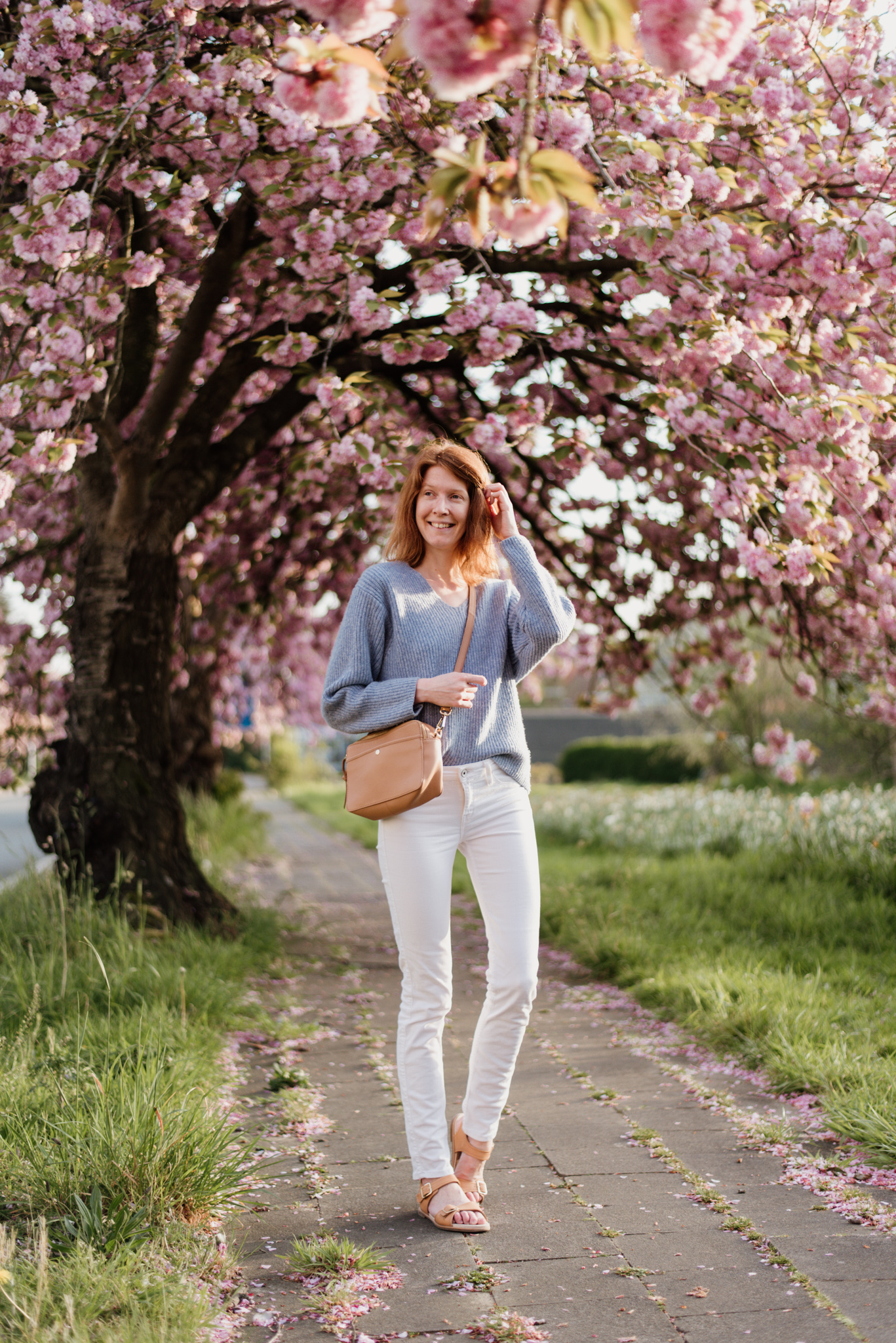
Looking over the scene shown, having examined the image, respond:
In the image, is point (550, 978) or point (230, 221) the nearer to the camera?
point (230, 221)

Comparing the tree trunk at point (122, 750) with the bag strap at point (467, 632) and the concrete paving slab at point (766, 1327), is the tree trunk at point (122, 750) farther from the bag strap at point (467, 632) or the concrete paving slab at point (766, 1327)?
the concrete paving slab at point (766, 1327)

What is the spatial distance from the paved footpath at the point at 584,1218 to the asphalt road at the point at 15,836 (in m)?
2.62

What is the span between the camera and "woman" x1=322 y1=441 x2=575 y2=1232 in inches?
107

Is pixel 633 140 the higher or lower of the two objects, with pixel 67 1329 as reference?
higher

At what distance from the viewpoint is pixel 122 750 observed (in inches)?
214

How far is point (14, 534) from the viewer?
6590 mm

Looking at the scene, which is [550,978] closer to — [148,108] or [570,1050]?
[570,1050]

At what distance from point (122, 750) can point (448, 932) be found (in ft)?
10.3

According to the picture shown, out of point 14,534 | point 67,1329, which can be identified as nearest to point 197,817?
point 14,534

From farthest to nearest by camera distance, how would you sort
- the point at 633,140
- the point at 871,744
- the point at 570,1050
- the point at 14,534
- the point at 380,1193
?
the point at 871,744, the point at 14,534, the point at 570,1050, the point at 633,140, the point at 380,1193

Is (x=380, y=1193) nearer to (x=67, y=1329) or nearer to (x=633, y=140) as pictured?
(x=67, y=1329)

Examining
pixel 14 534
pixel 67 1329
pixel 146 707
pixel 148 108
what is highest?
pixel 148 108

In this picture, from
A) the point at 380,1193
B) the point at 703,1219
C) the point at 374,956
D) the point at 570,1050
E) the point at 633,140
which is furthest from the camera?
the point at 374,956

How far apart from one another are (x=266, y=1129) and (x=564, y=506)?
14.9 feet
